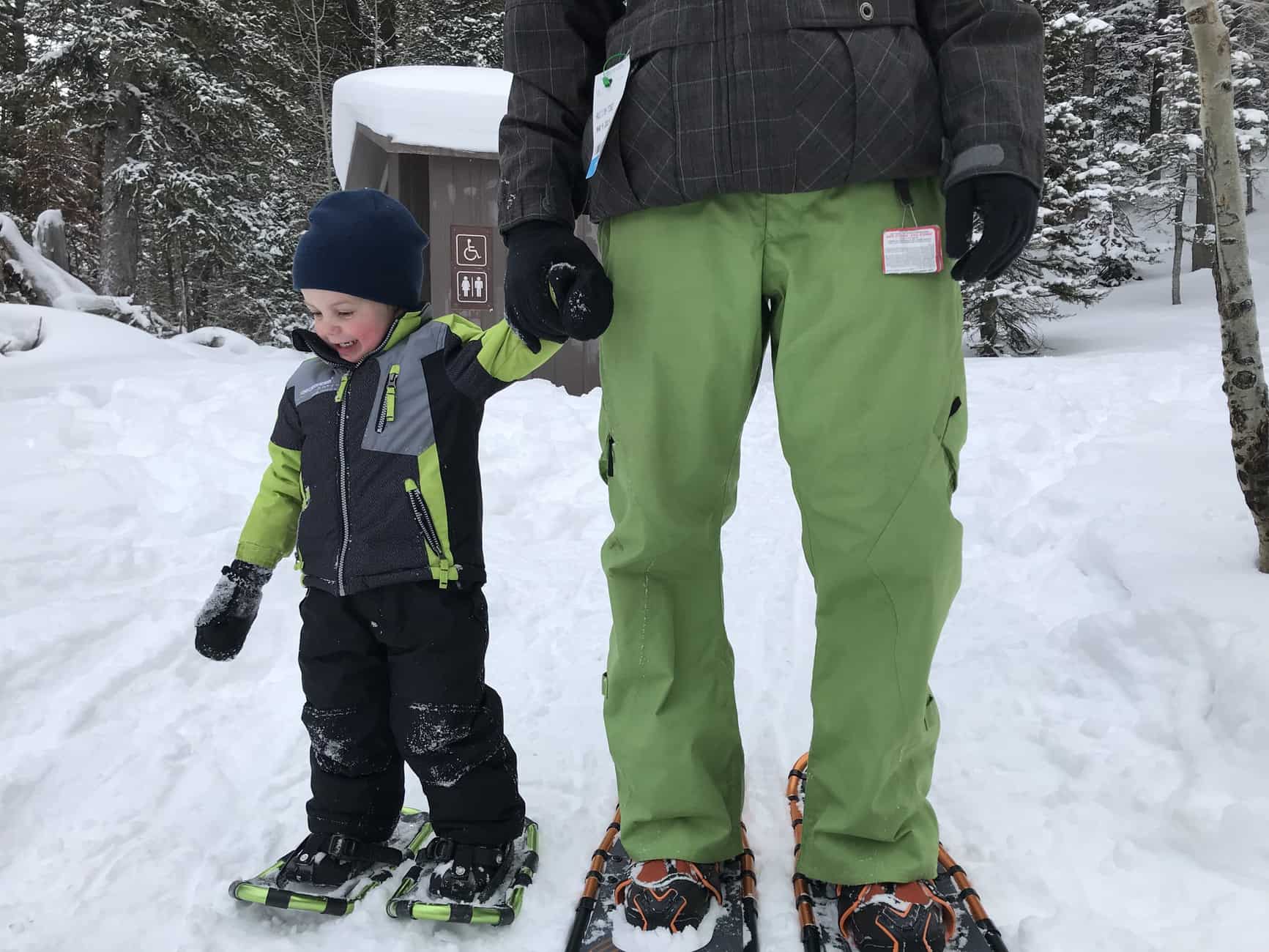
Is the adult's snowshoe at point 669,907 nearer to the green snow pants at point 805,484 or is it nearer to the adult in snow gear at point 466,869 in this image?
the green snow pants at point 805,484

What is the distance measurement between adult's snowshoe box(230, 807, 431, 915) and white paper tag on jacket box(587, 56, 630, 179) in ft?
4.40

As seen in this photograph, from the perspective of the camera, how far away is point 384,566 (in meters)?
1.60

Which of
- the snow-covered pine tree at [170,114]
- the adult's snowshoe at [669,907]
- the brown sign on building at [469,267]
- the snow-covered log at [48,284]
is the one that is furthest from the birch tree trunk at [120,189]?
the adult's snowshoe at [669,907]

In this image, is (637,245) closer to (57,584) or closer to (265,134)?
(57,584)

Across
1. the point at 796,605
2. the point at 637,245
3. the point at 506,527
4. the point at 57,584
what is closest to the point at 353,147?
the point at 506,527

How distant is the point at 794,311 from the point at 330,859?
1.32m

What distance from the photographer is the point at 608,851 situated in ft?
5.42

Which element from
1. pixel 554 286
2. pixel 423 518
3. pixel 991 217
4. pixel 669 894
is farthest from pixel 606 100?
pixel 669 894

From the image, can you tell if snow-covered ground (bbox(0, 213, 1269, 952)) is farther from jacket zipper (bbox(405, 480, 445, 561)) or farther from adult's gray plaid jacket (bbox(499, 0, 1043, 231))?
adult's gray plaid jacket (bbox(499, 0, 1043, 231))

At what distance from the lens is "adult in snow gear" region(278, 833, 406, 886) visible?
1.58 meters

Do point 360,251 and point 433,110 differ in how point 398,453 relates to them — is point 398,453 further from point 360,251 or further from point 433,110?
point 433,110

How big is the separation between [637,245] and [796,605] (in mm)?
1927

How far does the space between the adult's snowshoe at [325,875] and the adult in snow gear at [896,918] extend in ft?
2.83

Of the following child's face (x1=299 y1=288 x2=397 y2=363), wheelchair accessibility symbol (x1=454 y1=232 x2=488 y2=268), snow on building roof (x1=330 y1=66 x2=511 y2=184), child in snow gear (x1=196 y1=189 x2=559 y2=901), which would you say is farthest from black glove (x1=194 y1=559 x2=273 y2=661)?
snow on building roof (x1=330 y1=66 x2=511 y2=184)
